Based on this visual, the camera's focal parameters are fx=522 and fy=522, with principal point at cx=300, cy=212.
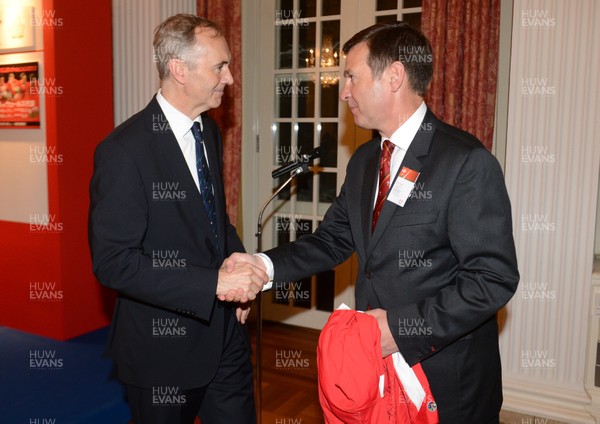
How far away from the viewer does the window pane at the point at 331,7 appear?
4569 millimetres

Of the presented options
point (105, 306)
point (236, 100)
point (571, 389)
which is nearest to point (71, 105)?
point (236, 100)

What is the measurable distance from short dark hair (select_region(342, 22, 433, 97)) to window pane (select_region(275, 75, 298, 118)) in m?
3.08

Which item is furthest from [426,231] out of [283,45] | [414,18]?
[283,45]

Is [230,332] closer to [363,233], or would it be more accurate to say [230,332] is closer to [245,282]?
[245,282]

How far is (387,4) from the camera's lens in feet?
14.2

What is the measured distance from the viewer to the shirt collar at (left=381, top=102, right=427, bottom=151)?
1.82 meters

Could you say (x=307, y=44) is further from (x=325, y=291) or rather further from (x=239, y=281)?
(x=239, y=281)

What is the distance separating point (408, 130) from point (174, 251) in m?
0.96

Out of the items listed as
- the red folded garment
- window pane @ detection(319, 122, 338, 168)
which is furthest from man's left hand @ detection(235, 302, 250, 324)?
window pane @ detection(319, 122, 338, 168)

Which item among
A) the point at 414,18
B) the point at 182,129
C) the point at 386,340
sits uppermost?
the point at 414,18

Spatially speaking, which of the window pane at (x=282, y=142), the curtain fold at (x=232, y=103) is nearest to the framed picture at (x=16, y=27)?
the curtain fold at (x=232, y=103)

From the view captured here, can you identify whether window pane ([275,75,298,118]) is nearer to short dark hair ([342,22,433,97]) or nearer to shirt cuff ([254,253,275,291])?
shirt cuff ([254,253,275,291])

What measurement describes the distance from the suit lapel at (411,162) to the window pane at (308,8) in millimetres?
3282

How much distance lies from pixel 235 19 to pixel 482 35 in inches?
83.8
